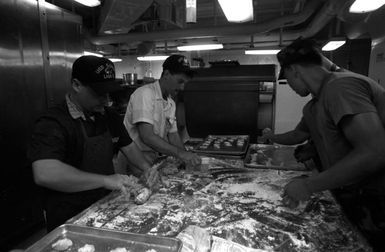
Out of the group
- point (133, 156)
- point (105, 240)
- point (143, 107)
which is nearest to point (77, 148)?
point (133, 156)

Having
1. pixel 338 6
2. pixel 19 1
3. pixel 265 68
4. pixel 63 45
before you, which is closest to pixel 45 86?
pixel 63 45

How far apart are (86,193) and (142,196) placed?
347 millimetres

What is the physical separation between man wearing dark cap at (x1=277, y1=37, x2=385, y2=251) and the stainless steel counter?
0.12 m

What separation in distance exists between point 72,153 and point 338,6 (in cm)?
339

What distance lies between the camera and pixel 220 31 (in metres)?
4.56

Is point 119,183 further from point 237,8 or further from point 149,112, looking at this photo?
point 237,8

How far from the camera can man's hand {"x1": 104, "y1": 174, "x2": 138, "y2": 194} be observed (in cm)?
138

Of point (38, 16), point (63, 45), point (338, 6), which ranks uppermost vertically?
point (338, 6)

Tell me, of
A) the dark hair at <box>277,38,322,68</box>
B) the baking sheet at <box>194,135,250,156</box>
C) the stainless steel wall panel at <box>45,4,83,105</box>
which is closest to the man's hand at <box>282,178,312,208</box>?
the dark hair at <box>277,38,322,68</box>

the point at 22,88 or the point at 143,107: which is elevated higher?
the point at 22,88

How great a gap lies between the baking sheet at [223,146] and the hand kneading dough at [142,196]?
1.02 metres

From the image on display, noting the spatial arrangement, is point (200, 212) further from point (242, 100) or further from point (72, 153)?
point (242, 100)

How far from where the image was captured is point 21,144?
250 cm

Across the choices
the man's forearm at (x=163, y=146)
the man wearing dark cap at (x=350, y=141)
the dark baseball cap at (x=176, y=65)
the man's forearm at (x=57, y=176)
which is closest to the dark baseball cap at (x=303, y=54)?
the man wearing dark cap at (x=350, y=141)
